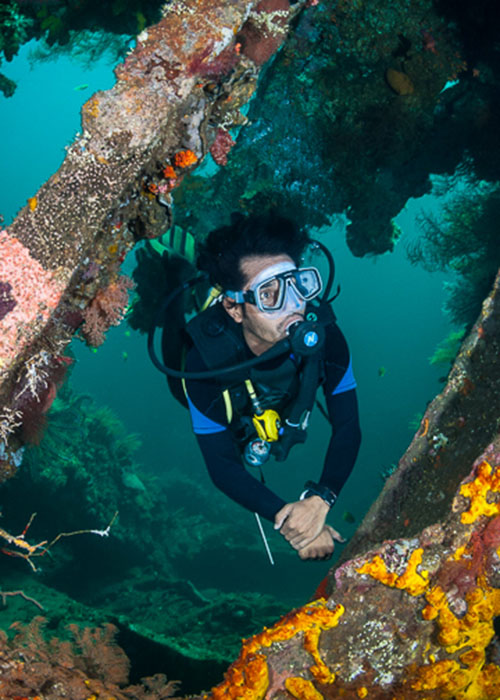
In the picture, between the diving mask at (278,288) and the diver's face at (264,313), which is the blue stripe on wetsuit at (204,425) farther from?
the diving mask at (278,288)

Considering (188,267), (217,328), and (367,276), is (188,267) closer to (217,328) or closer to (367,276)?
(217,328)

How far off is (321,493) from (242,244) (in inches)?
87.1

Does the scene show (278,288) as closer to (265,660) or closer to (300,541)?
(300,541)

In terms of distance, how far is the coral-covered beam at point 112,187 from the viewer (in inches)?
72.7

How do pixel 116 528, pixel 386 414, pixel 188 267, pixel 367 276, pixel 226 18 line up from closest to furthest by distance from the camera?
pixel 226 18 → pixel 188 267 → pixel 116 528 → pixel 386 414 → pixel 367 276

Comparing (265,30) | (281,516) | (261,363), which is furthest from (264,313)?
(265,30)

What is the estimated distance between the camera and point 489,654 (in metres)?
1.98

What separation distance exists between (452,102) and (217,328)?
511 centimetres

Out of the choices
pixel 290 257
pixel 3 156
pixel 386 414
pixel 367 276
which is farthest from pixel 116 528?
pixel 3 156

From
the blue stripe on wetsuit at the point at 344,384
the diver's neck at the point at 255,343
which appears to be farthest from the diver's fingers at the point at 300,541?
the diver's neck at the point at 255,343

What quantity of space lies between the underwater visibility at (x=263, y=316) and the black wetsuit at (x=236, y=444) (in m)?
0.02

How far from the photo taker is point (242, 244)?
367 cm

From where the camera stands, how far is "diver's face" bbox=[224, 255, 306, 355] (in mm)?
3521

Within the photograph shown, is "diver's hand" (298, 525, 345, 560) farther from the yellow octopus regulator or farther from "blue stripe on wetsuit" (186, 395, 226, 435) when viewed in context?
"blue stripe on wetsuit" (186, 395, 226, 435)
